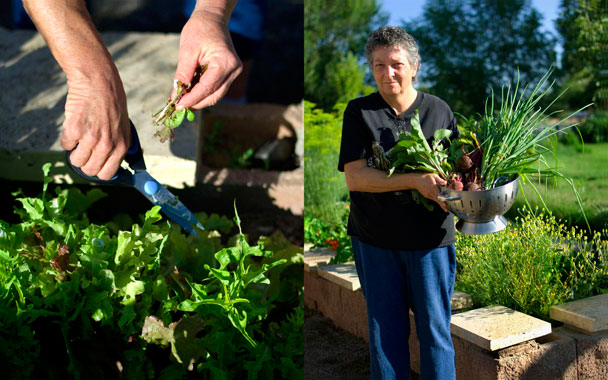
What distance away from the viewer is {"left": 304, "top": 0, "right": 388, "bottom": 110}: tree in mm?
4918

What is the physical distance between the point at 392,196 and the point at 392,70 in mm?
392

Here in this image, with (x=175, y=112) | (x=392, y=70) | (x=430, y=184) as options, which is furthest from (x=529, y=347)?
(x=175, y=112)

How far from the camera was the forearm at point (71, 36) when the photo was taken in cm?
194

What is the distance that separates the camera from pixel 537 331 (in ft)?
6.46

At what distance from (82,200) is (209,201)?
0.60m

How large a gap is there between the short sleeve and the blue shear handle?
0.90 m

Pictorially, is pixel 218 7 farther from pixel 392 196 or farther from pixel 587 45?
pixel 587 45

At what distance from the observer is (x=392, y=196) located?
5.39ft

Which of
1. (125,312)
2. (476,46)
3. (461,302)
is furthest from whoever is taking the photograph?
(476,46)

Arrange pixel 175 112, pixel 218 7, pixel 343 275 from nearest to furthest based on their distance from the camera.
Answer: pixel 175 112 → pixel 218 7 → pixel 343 275

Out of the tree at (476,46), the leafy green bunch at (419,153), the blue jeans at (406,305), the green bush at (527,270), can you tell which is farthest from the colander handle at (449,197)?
the tree at (476,46)

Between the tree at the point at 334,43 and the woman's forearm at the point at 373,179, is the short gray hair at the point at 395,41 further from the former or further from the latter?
→ the tree at the point at 334,43

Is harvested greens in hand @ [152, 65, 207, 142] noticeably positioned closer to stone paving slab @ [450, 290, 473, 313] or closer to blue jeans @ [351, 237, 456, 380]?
blue jeans @ [351, 237, 456, 380]

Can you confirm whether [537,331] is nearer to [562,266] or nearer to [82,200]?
[562,266]
